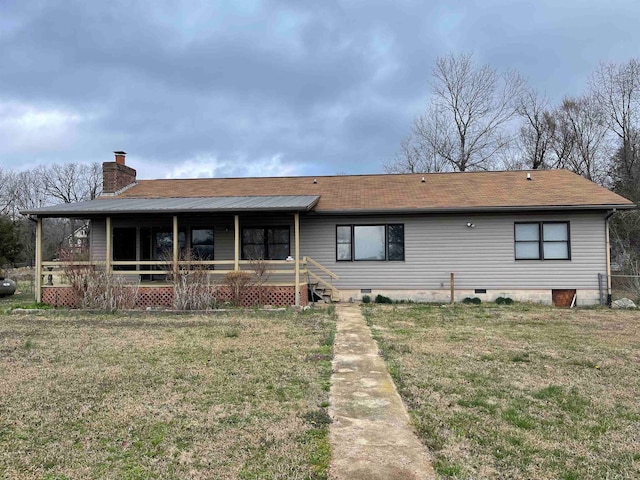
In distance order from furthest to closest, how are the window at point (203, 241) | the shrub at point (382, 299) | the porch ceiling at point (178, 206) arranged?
the window at point (203, 241) < the shrub at point (382, 299) < the porch ceiling at point (178, 206)

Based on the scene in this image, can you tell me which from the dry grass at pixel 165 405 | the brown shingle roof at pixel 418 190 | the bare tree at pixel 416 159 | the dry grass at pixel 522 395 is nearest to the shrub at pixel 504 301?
the brown shingle roof at pixel 418 190

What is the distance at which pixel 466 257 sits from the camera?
13312 millimetres

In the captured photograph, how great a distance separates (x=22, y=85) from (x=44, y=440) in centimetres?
1923

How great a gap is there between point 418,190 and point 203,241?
7.58 m

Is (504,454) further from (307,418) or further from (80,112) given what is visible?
(80,112)

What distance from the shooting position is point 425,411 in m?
4.11

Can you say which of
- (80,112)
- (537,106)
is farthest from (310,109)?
(537,106)

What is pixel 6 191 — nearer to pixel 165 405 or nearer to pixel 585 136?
pixel 165 405

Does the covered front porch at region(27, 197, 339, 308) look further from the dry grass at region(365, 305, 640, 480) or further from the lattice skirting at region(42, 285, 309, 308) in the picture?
the dry grass at region(365, 305, 640, 480)

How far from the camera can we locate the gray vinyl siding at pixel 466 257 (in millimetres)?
12922

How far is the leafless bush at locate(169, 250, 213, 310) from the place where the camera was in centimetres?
1127

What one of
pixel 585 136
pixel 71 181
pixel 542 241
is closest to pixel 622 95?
pixel 585 136

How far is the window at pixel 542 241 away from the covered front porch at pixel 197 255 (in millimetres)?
5869

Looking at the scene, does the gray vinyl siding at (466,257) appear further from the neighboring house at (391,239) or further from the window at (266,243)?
the window at (266,243)
